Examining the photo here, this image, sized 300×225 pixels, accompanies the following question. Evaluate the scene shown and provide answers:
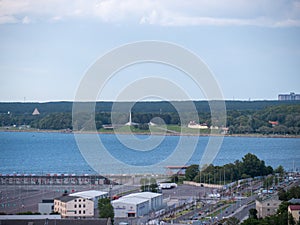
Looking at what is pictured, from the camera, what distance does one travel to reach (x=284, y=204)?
327 inches

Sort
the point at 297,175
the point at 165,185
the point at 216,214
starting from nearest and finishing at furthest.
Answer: the point at 216,214, the point at 165,185, the point at 297,175

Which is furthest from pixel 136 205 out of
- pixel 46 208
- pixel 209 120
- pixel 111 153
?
pixel 209 120

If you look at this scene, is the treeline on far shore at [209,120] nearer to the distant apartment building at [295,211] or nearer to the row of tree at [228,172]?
the row of tree at [228,172]

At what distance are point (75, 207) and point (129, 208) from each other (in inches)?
24.2

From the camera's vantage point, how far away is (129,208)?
914 centimetres

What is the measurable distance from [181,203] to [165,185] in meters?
2.31

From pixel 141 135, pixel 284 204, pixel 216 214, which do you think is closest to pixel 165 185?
pixel 216 214

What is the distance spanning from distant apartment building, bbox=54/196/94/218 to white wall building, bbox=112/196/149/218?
28cm

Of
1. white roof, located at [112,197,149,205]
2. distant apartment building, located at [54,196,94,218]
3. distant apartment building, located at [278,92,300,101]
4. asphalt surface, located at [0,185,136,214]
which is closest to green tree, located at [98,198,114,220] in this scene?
distant apartment building, located at [54,196,94,218]

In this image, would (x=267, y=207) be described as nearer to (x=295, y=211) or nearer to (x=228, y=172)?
(x=295, y=211)

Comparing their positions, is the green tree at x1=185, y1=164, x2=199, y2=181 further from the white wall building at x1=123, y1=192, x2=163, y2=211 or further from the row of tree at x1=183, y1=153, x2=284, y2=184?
the white wall building at x1=123, y1=192, x2=163, y2=211

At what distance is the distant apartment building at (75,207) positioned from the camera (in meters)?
8.88

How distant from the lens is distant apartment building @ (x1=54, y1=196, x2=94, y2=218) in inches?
350

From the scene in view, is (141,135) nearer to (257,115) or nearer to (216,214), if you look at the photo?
(257,115)
